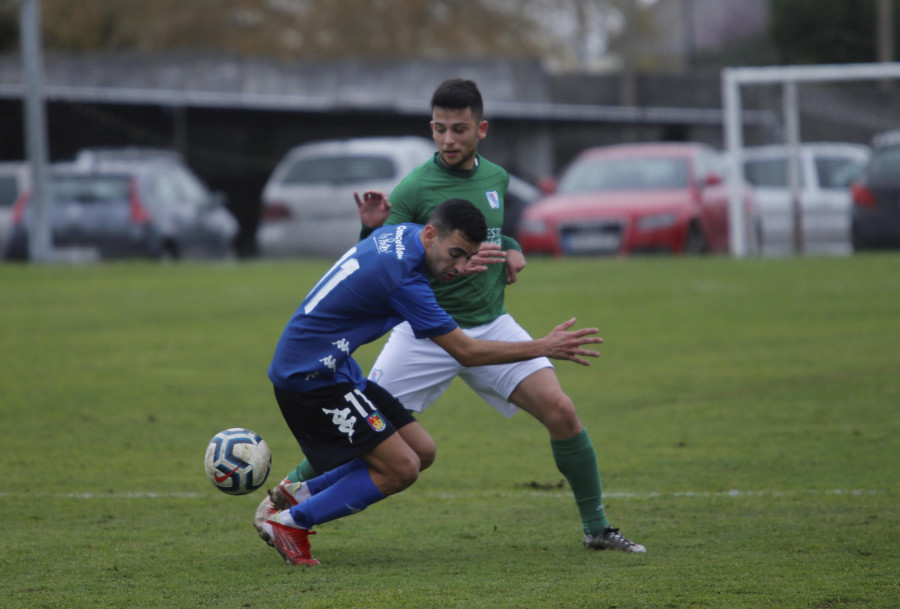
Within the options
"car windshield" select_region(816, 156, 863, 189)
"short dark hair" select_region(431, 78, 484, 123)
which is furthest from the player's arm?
"car windshield" select_region(816, 156, 863, 189)

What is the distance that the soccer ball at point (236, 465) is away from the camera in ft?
18.0

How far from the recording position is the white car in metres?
19.3

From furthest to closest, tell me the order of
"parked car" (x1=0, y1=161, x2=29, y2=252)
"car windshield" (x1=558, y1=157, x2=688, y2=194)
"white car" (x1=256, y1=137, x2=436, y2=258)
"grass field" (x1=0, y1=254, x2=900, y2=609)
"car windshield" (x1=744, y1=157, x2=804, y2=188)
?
"parked car" (x1=0, y1=161, x2=29, y2=252), "car windshield" (x1=744, y1=157, x2=804, y2=188), "white car" (x1=256, y1=137, x2=436, y2=258), "car windshield" (x1=558, y1=157, x2=688, y2=194), "grass field" (x1=0, y1=254, x2=900, y2=609)

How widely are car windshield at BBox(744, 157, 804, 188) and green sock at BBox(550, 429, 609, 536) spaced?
600 inches

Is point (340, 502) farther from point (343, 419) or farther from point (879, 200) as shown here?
point (879, 200)

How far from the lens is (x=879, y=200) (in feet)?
58.1

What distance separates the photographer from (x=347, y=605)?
464 centimetres

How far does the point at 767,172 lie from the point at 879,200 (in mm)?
2981

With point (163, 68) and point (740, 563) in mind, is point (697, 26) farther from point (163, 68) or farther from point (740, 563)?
point (740, 563)

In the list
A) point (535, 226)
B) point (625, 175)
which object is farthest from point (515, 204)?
point (535, 226)

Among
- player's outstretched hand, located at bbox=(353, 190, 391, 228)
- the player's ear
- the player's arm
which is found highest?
player's outstretched hand, located at bbox=(353, 190, 391, 228)

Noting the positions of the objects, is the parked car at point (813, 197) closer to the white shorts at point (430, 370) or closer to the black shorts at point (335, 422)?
the white shorts at point (430, 370)

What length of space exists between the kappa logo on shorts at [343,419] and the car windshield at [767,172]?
15.9 meters

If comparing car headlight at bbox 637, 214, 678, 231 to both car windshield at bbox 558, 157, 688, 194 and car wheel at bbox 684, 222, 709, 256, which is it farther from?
car windshield at bbox 558, 157, 688, 194
